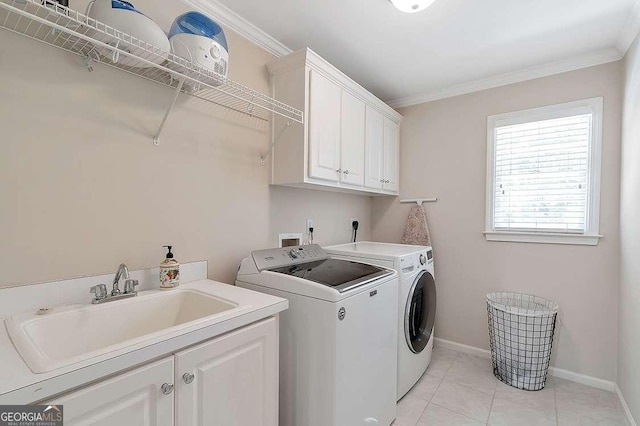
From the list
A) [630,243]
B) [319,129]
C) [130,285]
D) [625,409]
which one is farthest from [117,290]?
[625,409]

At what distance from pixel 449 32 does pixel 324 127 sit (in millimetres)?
1003

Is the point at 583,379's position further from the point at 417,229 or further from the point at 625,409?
the point at 417,229

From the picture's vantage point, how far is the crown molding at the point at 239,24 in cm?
160

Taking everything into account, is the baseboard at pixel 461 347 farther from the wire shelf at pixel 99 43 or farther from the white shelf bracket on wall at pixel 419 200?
the wire shelf at pixel 99 43

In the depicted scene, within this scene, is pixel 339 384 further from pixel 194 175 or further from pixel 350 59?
pixel 350 59

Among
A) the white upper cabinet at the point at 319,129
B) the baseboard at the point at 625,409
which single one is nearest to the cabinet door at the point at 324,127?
the white upper cabinet at the point at 319,129

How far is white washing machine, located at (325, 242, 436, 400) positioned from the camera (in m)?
1.98

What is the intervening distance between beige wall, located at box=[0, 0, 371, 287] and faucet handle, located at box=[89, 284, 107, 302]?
12 centimetres

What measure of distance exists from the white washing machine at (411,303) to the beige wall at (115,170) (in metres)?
0.79

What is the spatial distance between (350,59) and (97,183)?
185 cm

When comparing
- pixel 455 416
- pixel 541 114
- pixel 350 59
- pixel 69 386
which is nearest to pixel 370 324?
pixel 455 416

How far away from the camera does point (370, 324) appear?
1555 millimetres

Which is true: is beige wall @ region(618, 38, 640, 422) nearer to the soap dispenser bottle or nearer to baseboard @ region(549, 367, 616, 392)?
baseboard @ region(549, 367, 616, 392)

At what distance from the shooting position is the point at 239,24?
5.81 feet
